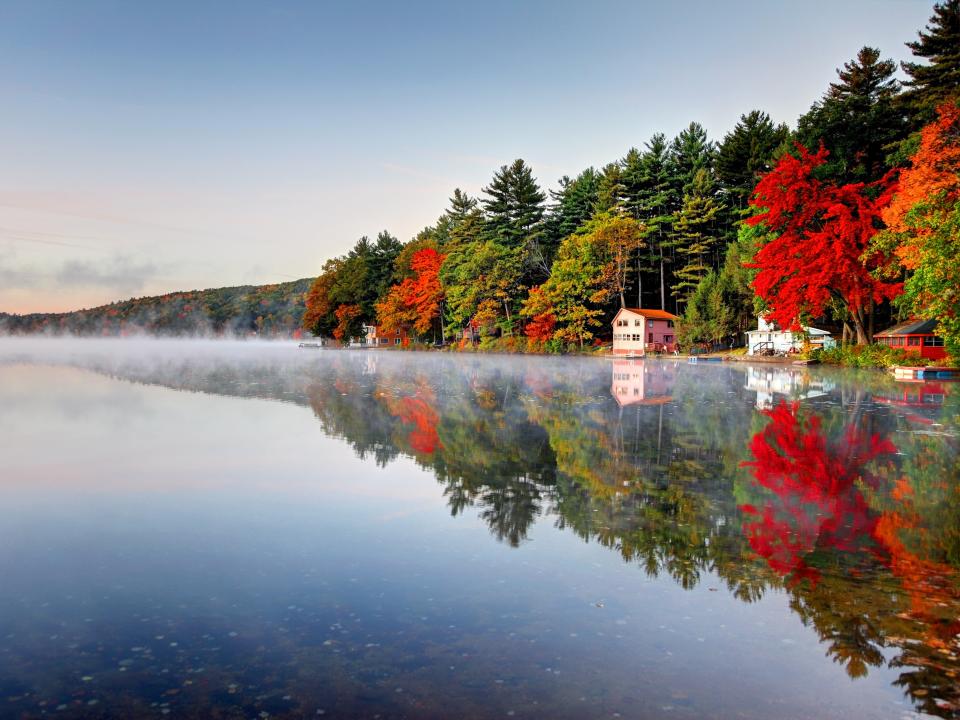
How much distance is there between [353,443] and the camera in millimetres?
15492

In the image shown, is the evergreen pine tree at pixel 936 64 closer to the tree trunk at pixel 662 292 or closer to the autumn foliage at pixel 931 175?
the autumn foliage at pixel 931 175

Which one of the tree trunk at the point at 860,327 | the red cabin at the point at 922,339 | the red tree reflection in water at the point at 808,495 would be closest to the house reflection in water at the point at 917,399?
the red tree reflection in water at the point at 808,495

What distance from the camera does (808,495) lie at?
10.4m

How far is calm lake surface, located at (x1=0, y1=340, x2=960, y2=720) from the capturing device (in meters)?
4.84

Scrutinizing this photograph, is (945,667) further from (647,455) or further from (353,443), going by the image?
(353,443)

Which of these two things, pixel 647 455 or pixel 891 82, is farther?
pixel 891 82

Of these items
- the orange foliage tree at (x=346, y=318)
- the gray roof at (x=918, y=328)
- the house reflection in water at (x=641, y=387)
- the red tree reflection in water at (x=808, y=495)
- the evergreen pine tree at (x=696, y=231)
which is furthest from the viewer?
the orange foliage tree at (x=346, y=318)

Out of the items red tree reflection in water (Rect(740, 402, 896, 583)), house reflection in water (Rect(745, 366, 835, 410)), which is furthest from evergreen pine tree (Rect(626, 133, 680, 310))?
red tree reflection in water (Rect(740, 402, 896, 583))

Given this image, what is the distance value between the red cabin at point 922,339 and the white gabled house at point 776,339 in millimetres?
9594

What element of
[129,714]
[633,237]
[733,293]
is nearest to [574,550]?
[129,714]

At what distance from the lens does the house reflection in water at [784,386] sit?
2480 centimetres

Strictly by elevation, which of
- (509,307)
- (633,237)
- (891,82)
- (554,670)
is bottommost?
(554,670)

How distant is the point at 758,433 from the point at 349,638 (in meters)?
13.2

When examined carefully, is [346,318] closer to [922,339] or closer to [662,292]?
[662,292]
